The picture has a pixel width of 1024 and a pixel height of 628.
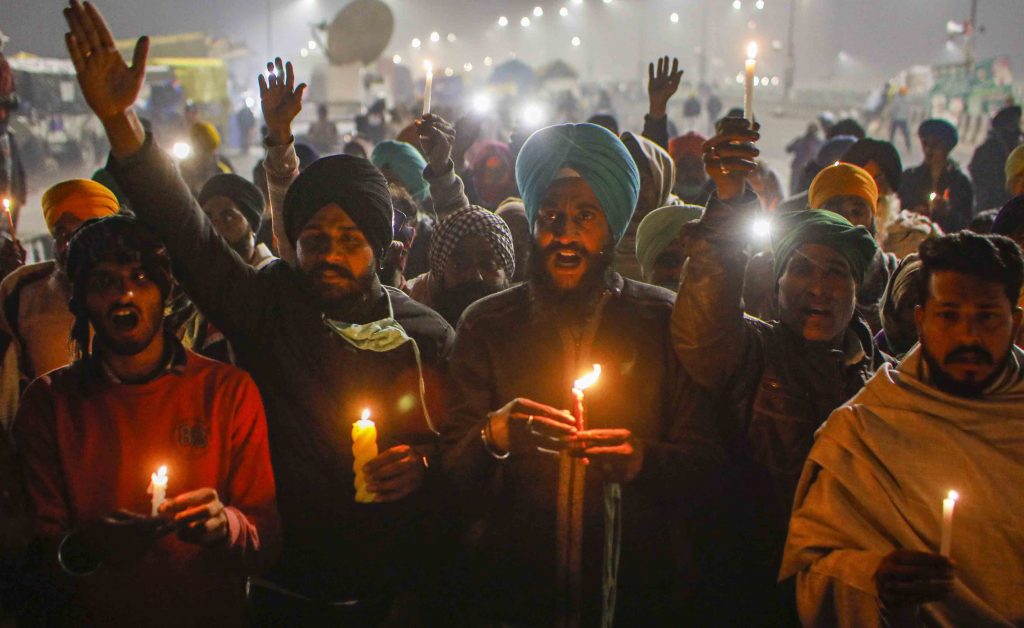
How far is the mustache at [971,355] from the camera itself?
261 centimetres

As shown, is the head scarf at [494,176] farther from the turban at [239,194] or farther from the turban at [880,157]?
the turban at [880,157]

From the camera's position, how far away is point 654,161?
5.48 metres

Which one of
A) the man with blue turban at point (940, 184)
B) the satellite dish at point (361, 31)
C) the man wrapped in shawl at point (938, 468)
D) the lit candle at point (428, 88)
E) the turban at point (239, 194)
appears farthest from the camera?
the satellite dish at point (361, 31)

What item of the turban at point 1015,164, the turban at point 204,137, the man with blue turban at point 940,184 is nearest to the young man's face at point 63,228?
the turban at point 1015,164

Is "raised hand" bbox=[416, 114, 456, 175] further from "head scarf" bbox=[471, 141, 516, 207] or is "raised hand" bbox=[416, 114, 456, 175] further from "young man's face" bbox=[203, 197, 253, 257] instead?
"head scarf" bbox=[471, 141, 516, 207]

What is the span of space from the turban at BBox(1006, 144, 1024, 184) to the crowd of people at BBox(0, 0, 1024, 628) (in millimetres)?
3960

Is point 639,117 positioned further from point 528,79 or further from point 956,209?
point 956,209

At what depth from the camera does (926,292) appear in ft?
9.04

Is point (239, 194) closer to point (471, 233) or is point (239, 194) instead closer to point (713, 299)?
point (471, 233)

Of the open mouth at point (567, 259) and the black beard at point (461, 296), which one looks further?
the black beard at point (461, 296)

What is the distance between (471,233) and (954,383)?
253 centimetres

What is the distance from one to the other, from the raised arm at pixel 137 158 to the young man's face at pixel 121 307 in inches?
5.7

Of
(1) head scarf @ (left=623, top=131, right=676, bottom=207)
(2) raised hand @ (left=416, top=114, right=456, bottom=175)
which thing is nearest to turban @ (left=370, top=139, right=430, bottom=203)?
(2) raised hand @ (left=416, top=114, right=456, bottom=175)

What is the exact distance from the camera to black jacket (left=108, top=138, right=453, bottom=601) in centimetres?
308
